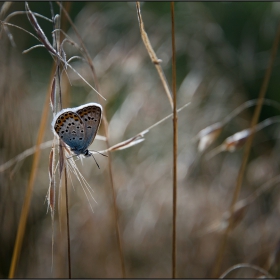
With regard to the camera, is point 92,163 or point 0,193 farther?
point 92,163

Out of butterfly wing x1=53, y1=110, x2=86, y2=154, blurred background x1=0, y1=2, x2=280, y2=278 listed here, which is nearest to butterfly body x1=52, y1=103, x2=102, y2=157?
butterfly wing x1=53, y1=110, x2=86, y2=154

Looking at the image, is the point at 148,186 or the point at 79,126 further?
A: the point at 148,186

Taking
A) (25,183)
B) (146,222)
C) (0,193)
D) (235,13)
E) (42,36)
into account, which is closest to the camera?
(42,36)

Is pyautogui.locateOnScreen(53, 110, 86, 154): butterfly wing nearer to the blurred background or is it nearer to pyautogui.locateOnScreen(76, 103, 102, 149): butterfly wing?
pyautogui.locateOnScreen(76, 103, 102, 149): butterfly wing

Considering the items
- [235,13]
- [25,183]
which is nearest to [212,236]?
[25,183]

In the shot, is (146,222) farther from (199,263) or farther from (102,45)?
(102,45)

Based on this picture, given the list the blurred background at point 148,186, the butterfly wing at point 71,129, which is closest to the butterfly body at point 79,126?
the butterfly wing at point 71,129

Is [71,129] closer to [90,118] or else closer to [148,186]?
[90,118]

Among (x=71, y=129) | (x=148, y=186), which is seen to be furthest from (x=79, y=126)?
(x=148, y=186)
